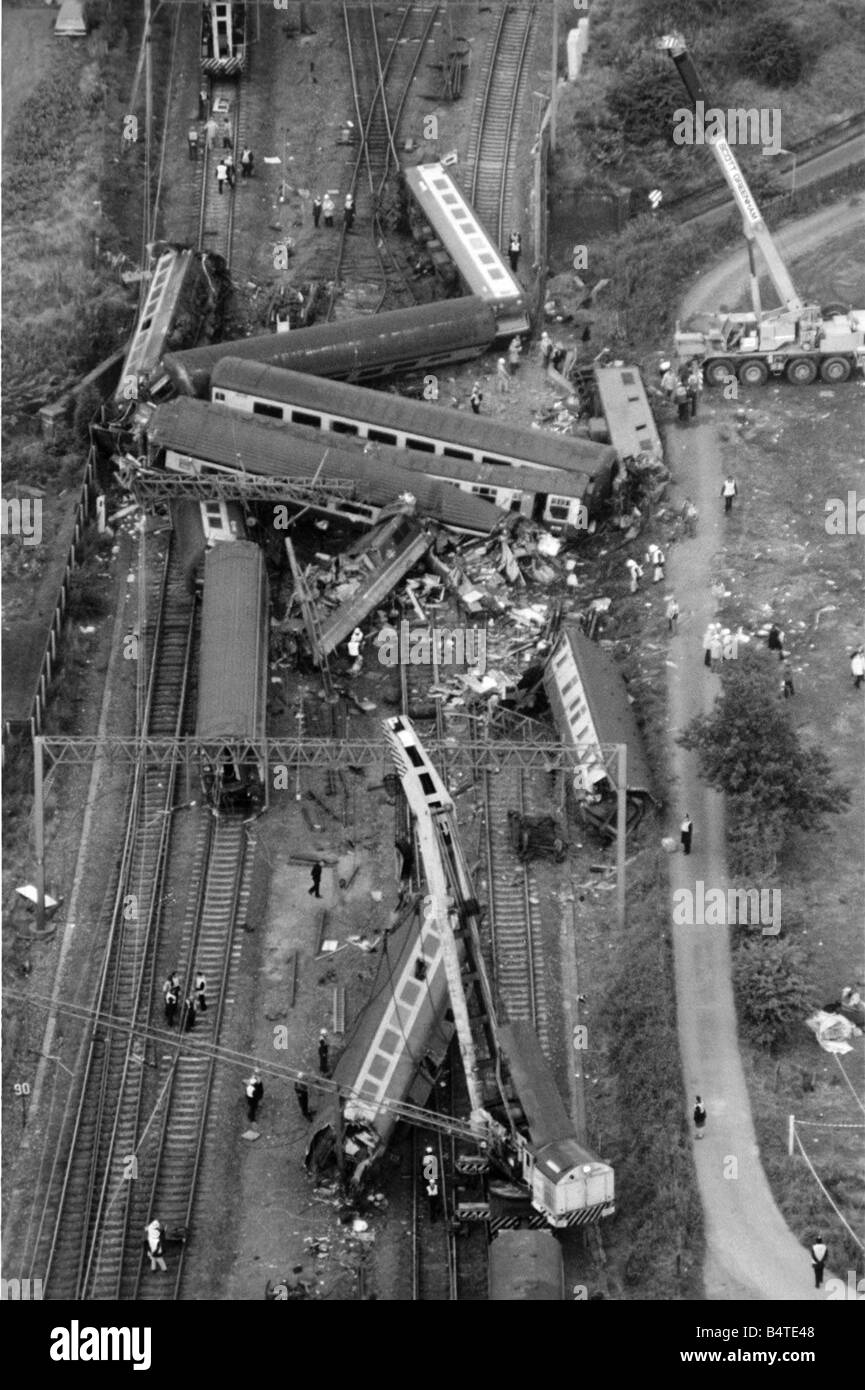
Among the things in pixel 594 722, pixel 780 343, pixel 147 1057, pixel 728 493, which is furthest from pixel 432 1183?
pixel 780 343

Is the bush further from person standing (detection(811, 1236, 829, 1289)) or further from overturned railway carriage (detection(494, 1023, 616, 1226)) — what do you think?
person standing (detection(811, 1236, 829, 1289))

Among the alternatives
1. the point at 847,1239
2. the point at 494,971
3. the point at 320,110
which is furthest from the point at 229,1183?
the point at 320,110

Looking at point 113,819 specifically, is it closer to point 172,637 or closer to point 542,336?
point 172,637

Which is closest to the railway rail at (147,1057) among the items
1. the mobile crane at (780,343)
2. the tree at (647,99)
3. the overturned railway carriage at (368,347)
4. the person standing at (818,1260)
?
the overturned railway carriage at (368,347)

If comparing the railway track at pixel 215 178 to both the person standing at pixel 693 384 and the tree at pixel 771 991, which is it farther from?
the tree at pixel 771 991
